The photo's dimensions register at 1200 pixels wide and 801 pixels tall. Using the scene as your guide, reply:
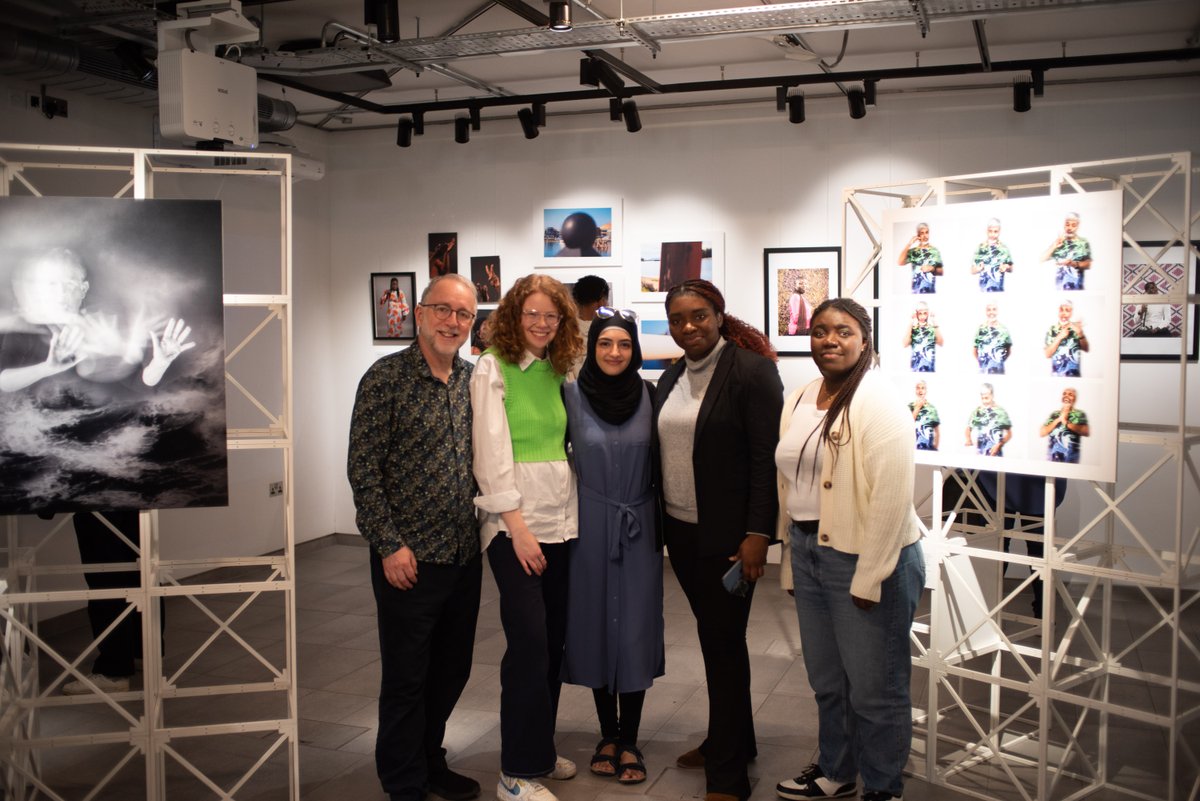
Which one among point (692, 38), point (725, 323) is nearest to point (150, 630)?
point (725, 323)

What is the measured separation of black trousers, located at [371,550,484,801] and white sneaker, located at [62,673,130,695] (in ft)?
6.21

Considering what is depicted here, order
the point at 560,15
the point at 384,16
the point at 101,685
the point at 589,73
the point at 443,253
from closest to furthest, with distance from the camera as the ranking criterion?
the point at 101,685
the point at 560,15
the point at 384,16
the point at 589,73
the point at 443,253

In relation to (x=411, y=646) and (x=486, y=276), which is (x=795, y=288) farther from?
(x=411, y=646)

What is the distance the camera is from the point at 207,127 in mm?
5070

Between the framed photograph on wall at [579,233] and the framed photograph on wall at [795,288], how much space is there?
1.24 meters

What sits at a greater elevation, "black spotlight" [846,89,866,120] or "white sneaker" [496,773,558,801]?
"black spotlight" [846,89,866,120]

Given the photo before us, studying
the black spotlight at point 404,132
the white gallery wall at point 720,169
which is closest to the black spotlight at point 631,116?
the white gallery wall at point 720,169

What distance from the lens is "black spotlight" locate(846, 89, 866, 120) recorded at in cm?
677

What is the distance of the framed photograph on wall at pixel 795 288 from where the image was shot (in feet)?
23.9

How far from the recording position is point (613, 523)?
3.56 metres

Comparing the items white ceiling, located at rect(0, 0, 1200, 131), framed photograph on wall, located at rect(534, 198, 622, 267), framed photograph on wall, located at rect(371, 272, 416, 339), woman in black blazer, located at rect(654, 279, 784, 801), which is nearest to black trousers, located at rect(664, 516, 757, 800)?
woman in black blazer, located at rect(654, 279, 784, 801)

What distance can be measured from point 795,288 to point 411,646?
4782 mm

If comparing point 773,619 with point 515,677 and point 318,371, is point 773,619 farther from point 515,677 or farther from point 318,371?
point 318,371

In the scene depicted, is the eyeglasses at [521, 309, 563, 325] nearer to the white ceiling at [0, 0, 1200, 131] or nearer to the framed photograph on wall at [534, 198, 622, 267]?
the white ceiling at [0, 0, 1200, 131]
